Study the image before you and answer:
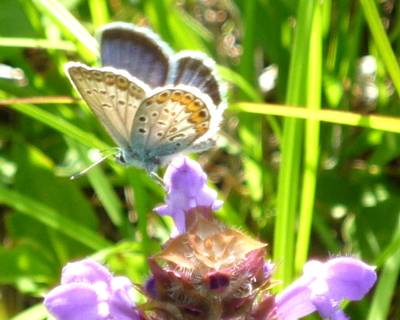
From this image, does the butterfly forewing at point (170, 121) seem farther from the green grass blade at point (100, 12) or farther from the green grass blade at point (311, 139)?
the green grass blade at point (100, 12)

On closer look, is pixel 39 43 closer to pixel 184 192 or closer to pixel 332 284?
pixel 184 192

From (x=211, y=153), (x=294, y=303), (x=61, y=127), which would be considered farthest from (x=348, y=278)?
(x=211, y=153)

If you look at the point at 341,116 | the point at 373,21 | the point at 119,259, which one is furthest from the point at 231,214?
the point at 373,21

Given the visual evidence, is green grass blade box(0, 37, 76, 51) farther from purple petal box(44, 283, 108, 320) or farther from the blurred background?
purple petal box(44, 283, 108, 320)

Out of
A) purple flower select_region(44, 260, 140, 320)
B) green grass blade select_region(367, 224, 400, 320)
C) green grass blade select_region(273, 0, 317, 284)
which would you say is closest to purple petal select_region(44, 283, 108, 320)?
purple flower select_region(44, 260, 140, 320)

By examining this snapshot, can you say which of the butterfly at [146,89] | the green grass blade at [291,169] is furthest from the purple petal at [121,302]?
the green grass blade at [291,169]

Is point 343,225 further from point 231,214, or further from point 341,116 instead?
point 341,116
